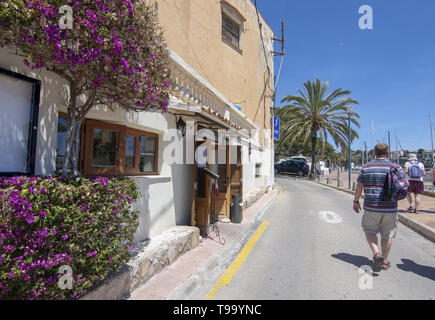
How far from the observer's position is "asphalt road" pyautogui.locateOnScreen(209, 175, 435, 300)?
139 inches

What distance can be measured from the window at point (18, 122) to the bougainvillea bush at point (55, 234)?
0.60 meters

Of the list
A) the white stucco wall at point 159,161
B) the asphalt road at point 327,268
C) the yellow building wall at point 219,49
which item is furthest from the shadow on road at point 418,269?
the yellow building wall at point 219,49

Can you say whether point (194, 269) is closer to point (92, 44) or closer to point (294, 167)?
point (92, 44)

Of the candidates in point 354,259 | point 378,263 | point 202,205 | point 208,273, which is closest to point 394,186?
point 378,263

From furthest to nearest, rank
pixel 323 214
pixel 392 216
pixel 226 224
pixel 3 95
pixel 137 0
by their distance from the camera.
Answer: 1. pixel 323 214
2. pixel 226 224
3. pixel 392 216
4. pixel 137 0
5. pixel 3 95

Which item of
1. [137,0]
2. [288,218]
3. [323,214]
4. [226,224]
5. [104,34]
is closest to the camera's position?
[104,34]

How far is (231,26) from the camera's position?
12.5 meters

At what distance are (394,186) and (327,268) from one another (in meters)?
1.65

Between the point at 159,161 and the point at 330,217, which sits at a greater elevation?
the point at 159,161

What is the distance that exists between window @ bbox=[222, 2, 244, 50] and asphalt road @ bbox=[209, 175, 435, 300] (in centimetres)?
900

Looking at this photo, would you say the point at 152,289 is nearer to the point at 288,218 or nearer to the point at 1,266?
the point at 1,266
